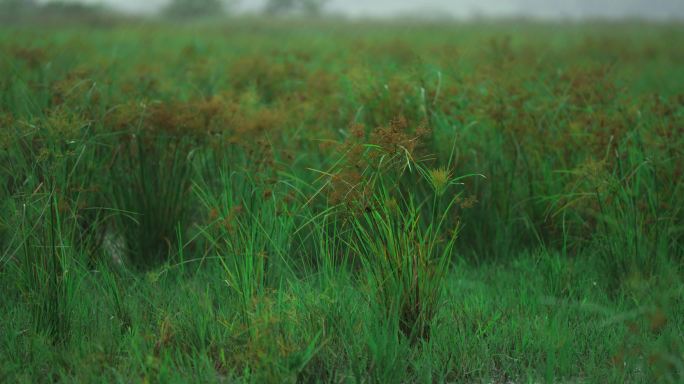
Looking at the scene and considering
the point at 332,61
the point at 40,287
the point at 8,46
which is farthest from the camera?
the point at 332,61

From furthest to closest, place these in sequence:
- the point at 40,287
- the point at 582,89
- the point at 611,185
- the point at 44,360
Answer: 1. the point at 582,89
2. the point at 611,185
3. the point at 40,287
4. the point at 44,360

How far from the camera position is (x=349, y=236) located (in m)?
3.06

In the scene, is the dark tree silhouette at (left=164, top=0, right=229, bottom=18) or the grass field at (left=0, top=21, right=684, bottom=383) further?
the dark tree silhouette at (left=164, top=0, right=229, bottom=18)

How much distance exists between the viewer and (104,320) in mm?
2873

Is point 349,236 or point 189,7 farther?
point 189,7

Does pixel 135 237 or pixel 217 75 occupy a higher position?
pixel 217 75

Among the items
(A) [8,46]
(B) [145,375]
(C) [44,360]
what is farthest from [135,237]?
(A) [8,46]

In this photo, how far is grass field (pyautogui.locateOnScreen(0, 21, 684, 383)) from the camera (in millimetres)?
2633

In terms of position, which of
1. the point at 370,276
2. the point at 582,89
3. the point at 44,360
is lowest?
the point at 44,360

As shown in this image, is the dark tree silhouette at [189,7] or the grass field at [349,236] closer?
the grass field at [349,236]

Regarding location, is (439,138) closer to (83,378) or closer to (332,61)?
(83,378)

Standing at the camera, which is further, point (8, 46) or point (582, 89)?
point (8, 46)

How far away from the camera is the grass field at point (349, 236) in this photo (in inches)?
104

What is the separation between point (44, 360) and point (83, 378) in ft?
0.87
